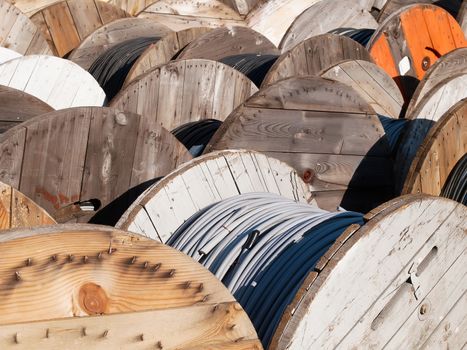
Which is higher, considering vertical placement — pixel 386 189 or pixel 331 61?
pixel 331 61

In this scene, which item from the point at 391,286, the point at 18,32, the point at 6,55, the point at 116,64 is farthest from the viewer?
the point at 18,32

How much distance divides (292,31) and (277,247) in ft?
19.8

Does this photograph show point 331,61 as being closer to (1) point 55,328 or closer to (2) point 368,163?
(2) point 368,163

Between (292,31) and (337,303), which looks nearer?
(337,303)

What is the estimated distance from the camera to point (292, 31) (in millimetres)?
10227

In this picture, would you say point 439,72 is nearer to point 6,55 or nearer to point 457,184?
point 457,184

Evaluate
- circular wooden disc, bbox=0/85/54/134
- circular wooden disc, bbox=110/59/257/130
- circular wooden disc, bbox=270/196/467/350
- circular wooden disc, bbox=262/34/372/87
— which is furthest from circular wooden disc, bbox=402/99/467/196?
circular wooden disc, bbox=0/85/54/134

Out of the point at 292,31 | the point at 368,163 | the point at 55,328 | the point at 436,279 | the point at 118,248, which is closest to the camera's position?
the point at 55,328

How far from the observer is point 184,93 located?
6895 mm

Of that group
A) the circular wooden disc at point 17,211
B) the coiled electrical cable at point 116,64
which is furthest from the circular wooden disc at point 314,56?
the circular wooden disc at point 17,211

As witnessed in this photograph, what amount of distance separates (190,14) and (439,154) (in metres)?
5.27

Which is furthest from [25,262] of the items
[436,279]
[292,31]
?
[292,31]

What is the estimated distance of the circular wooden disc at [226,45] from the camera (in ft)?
27.6

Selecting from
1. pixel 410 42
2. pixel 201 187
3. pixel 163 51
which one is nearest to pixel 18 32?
pixel 163 51
